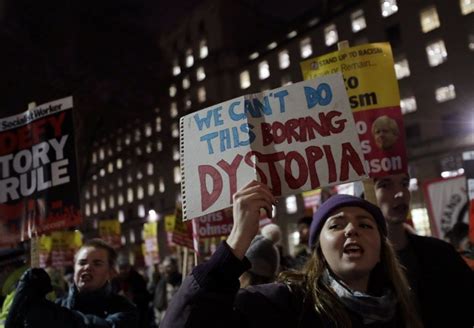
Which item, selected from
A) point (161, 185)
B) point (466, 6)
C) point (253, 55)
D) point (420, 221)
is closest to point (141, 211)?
point (161, 185)

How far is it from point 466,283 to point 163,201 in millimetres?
64259

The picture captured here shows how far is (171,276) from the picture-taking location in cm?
962

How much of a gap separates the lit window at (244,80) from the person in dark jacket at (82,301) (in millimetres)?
47239

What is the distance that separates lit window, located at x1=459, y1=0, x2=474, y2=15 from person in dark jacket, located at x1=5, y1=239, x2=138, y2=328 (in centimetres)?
3277

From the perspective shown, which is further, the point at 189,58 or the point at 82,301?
the point at 189,58

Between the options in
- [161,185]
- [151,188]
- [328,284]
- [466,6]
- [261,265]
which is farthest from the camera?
[151,188]

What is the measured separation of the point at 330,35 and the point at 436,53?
10.2 m

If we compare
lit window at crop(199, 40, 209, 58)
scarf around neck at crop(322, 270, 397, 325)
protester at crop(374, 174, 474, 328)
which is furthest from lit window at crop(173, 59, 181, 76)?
scarf around neck at crop(322, 270, 397, 325)

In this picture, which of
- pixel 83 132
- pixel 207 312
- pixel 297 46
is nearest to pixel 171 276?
pixel 207 312

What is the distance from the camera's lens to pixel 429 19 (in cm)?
3356

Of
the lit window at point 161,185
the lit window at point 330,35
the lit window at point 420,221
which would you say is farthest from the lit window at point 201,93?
the lit window at point 420,221

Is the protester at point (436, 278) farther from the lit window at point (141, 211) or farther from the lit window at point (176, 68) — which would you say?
the lit window at point (141, 211)

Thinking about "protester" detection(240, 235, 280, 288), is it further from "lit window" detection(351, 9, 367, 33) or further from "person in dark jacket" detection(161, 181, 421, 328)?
"lit window" detection(351, 9, 367, 33)

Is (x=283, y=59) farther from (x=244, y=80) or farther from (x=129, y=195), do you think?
(x=129, y=195)
